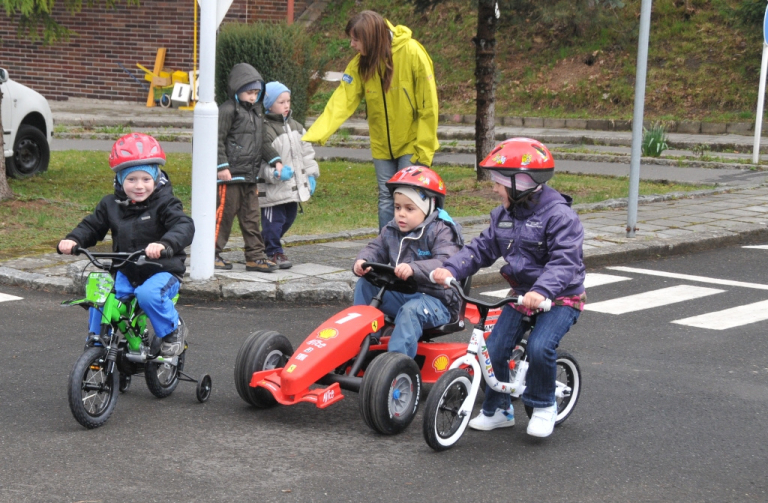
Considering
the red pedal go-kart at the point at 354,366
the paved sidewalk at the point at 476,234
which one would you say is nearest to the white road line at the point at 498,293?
the paved sidewalk at the point at 476,234

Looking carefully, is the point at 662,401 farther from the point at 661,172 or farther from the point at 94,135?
the point at 94,135

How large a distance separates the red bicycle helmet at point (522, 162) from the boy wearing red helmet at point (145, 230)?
1659mm

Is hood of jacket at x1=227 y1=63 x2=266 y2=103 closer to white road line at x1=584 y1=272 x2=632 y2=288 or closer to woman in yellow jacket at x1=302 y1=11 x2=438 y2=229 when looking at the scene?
woman in yellow jacket at x1=302 y1=11 x2=438 y2=229

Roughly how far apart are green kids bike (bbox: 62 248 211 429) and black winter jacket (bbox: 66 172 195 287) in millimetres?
147

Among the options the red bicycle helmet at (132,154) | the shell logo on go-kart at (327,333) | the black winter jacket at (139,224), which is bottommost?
the shell logo on go-kart at (327,333)

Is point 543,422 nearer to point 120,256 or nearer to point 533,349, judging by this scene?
Result: point 533,349

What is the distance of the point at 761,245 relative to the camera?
1100 cm

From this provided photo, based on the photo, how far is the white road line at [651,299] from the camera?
7.97 meters

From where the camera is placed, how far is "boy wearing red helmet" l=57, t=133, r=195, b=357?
5.06 meters

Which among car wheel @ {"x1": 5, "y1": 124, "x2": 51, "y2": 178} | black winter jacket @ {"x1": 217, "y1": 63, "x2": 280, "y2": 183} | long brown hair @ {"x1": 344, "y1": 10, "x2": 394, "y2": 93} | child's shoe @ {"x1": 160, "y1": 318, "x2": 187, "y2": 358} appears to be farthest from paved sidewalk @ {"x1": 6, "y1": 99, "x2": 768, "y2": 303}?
car wheel @ {"x1": 5, "y1": 124, "x2": 51, "y2": 178}

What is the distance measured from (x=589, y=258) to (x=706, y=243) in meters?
1.78

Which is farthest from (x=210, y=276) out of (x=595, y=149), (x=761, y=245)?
(x=595, y=149)

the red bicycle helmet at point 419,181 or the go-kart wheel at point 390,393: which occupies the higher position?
the red bicycle helmet at point 419,181

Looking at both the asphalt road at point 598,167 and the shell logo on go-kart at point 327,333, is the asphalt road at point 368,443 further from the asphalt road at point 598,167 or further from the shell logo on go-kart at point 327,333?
the asphalt road at point 598,167
